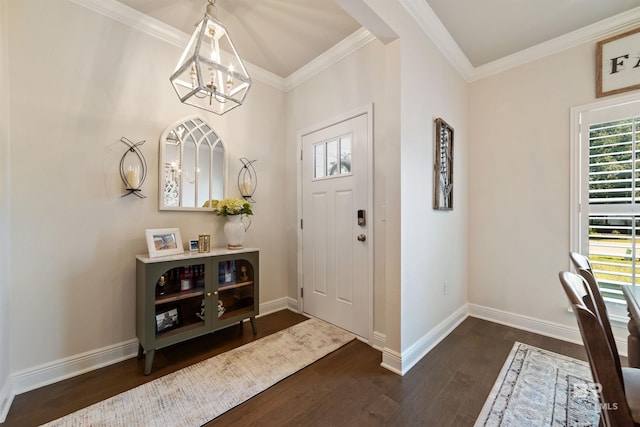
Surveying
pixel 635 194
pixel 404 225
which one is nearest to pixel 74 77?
pixel 404 225

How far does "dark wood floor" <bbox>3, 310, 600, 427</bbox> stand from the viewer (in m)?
1.45

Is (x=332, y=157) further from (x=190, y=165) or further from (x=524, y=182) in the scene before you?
(x=524, y=182)

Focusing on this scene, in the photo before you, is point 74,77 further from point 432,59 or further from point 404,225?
point 432,59

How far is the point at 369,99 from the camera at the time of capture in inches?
91.1

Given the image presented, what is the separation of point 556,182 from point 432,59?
5.33 ft

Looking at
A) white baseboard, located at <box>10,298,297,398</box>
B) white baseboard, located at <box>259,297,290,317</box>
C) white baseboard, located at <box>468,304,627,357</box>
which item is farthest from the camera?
white baseboard, located at <box>259,297,290,317</box>

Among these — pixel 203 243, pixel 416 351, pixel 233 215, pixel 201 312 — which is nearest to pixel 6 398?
pixel 201 312

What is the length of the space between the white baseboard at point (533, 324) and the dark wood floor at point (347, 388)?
0.39 feet

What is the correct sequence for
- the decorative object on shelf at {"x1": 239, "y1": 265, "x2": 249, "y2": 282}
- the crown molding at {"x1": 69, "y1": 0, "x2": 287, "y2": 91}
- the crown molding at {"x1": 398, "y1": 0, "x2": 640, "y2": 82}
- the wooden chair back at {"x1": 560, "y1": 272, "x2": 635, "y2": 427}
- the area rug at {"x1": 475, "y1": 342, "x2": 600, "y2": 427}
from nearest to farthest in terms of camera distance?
1. the wooden chair back at {"x1": 560, "y1": 272, "x2": 635, "y2": 427}
2. the area rug at {"x1": 475, "y1": 342, "x2": 600, "y2": 427}
3. the crown molding at {"x1": 69, "y1": 0, "x2": 287, "y2": 91}
4. the crown molding at {"x1": 398, "y1": 0, "x2": 640, "y2": 82}
5. the decorative object on shelf at {"x1": 239, "y1": 265, "x2": 249, "y2": 282}

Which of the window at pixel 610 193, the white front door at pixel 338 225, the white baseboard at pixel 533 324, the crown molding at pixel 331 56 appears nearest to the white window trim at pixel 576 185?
the window at pixel 610 193

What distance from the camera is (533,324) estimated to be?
249 centimetres

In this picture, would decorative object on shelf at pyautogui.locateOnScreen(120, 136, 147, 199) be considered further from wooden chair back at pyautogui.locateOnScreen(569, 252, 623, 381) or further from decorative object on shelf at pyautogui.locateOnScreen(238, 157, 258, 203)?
wooden chair back at pyautogui.locateOnScreen(569, 252, 623, 381)

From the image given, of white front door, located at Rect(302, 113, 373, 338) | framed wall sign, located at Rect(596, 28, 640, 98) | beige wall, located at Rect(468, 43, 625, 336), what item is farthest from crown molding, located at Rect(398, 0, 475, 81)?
framed wall sign, located at Rect(596, 28, 640, 98)

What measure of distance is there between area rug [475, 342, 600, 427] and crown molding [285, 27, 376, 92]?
9.32 feet
